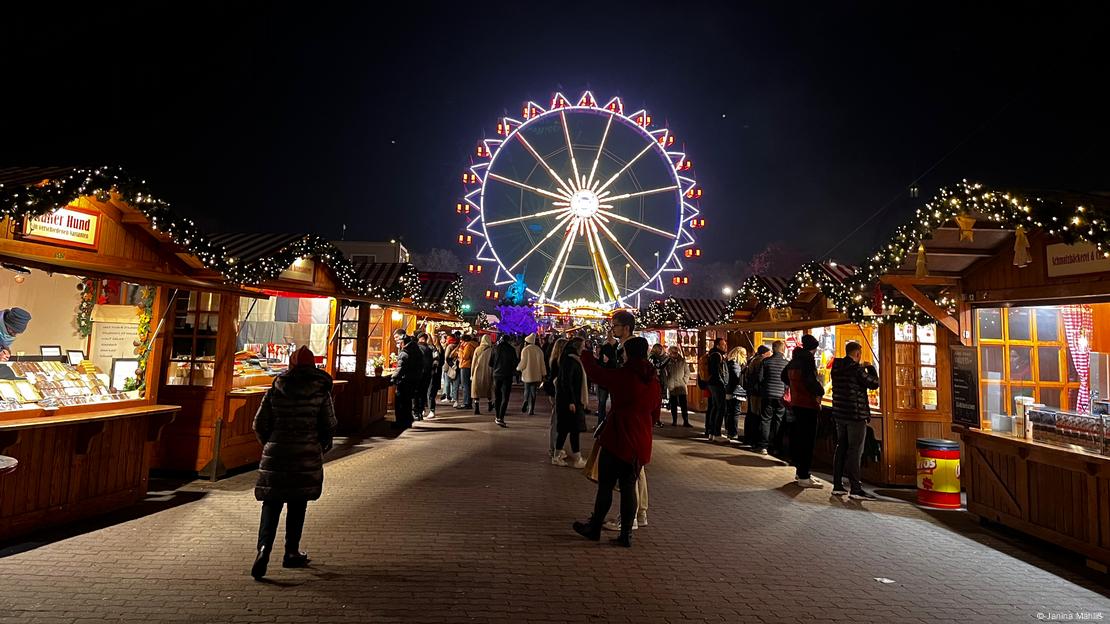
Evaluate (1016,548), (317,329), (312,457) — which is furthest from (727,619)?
(317,329)

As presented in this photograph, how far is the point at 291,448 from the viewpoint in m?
3.62

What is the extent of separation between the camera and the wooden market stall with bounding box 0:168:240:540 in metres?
4.33

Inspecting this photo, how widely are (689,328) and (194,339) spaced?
11.5 metres

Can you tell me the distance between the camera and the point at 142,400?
5.74 meters

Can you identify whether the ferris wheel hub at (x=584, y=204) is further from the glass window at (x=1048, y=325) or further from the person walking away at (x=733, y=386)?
the glass window at (x=1048, y=325)

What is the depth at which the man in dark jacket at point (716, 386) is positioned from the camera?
957 centimetres

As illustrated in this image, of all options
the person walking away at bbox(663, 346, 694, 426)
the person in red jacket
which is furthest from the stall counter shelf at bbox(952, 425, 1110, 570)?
the person walking away at bbox(663, 346, 694, 426)

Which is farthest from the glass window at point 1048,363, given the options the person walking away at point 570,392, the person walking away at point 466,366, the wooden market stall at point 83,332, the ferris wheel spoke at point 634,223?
the ferris wheel spoke at point 634,223

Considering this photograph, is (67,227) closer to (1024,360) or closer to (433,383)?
(433,383)

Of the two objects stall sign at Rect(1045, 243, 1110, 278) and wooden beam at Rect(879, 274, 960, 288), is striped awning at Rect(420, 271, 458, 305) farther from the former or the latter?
stall sign at Rect(1045, 243, 1110, 278)

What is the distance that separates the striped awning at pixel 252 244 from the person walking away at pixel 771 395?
23.5 feet

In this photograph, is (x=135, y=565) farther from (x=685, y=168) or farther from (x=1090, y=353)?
(x=685, y=168)

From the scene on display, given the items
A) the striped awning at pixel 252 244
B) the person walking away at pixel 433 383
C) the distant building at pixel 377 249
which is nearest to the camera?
the striped awning at pixel 252 244

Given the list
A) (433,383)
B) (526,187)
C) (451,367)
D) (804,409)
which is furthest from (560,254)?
(804,409)
